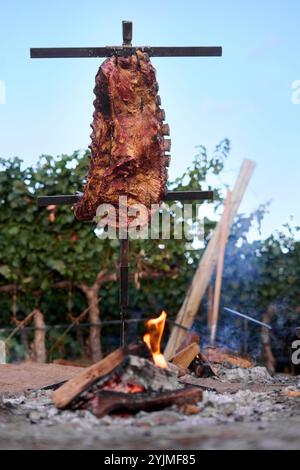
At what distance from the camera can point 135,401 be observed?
4.04 m

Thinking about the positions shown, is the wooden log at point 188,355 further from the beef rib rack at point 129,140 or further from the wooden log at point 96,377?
the wooden log at point 96,377

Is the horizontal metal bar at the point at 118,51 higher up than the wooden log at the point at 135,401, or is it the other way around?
the horizontal metal bar at the point at 118,51

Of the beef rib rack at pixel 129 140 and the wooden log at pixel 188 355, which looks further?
the wooden log at pixel 188 355

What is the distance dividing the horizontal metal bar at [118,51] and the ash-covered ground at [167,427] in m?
2.83

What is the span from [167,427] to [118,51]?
3.24m

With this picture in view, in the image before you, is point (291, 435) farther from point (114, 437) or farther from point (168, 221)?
point (168, 221)

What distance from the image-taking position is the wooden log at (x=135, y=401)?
4027mm

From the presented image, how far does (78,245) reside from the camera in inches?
393

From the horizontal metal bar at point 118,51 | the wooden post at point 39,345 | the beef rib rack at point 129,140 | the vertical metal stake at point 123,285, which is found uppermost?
the horizontal metal bar at point 118,51

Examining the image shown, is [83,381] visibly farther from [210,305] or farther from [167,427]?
[210,305]

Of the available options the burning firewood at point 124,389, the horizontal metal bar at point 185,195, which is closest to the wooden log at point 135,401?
the burning firewood at point 124,389

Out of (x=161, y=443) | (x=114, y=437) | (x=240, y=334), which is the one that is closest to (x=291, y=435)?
(x=161, y=443)

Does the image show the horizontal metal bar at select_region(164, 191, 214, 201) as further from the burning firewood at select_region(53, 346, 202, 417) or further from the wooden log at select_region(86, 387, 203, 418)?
the wooden log at select_region(86, 387, 203, 418)

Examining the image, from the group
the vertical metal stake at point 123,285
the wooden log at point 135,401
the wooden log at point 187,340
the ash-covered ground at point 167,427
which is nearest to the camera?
the ash-covered ground at point 167,427
